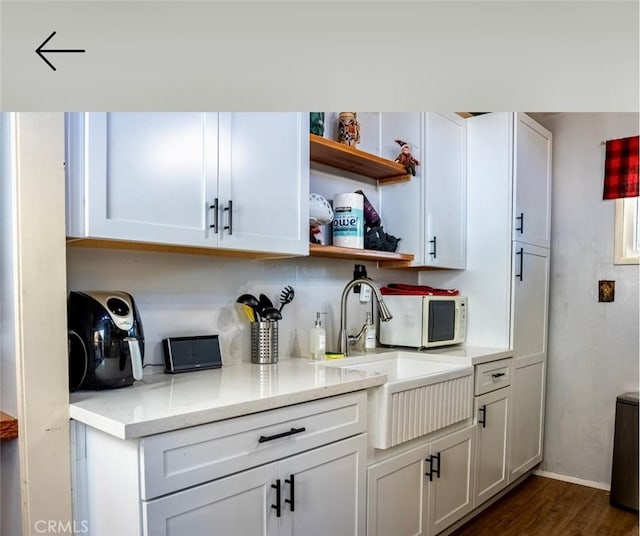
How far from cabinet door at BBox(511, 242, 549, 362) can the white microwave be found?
13.1 inches

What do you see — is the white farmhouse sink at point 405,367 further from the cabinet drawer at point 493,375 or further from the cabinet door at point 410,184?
the cabinet door at point 410,184

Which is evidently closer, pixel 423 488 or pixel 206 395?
pixel 206 395

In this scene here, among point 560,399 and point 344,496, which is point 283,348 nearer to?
point 344,496

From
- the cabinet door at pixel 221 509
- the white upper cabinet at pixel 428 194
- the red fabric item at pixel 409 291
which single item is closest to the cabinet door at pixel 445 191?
the white upper cabinet at pixel 428 194

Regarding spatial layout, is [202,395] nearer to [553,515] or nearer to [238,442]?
[238,442]

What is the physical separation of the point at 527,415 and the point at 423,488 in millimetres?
1197

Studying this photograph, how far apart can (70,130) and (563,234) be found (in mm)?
2900

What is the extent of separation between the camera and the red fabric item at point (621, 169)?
2848 mm

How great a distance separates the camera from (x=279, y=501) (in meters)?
1.39

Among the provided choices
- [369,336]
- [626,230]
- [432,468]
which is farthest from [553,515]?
[626,230]

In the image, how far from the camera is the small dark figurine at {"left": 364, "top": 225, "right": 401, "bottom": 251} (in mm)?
2428

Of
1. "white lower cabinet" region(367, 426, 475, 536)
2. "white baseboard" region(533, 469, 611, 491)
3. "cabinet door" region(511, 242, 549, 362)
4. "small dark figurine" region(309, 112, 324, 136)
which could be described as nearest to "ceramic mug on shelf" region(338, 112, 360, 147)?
"small dark figurine" region(309, 112, 324, 136)

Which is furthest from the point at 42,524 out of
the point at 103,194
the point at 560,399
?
the point at 560,399

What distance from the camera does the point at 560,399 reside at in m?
3.11
